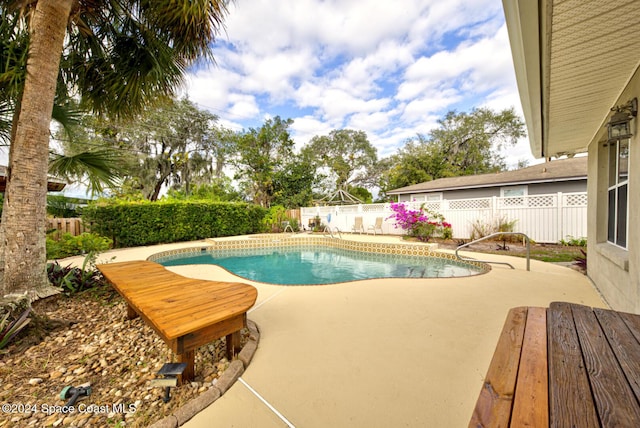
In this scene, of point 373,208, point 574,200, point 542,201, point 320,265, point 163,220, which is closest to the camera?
point 320,265

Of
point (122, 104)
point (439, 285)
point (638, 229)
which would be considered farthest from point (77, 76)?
point (638, 229)

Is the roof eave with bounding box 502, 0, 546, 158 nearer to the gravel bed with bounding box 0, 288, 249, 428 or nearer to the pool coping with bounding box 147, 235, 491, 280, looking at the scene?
the gravel bed with bounding box 0, 288, 249, 428

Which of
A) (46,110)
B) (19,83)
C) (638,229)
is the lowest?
(638,229)

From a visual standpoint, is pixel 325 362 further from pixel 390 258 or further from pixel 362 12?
pixel 362 12

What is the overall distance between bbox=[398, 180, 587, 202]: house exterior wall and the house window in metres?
8.63

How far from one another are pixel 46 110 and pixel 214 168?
17.1m

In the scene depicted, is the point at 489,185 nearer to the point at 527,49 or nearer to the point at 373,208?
the point at 373,208

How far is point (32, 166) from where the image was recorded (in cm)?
265

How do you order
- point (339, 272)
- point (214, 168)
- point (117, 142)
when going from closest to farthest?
1. point (339, 272)
2. point (117, 142)
3. point (214, 168)

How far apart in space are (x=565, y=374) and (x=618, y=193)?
3.70 meters

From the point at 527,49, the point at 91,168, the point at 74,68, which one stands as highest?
the point at 74,68

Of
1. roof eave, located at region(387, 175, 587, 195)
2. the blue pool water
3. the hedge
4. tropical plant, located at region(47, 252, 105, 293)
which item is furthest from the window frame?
→ the hedge

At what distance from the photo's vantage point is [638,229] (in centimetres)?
207

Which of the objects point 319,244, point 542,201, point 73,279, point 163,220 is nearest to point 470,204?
point 542,201
